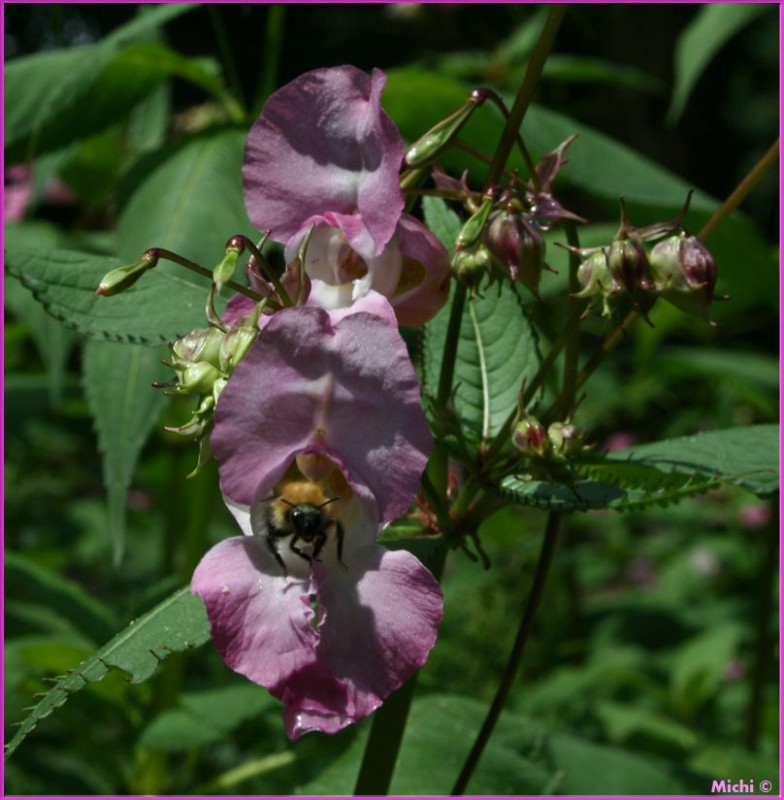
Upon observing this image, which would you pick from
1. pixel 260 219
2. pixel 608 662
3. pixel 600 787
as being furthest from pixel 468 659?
pixel 260 219

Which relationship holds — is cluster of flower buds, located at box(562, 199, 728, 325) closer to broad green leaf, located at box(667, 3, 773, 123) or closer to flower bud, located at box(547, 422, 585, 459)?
flower bud, located at box(547, 422, 585, 459)

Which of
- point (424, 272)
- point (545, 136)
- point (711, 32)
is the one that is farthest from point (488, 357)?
point (711, 32)

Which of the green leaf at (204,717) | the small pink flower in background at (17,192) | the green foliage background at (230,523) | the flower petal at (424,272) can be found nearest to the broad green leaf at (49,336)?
the green foliage background at (230,523)

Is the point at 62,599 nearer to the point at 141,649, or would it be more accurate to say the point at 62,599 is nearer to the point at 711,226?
A: the point at 141,649

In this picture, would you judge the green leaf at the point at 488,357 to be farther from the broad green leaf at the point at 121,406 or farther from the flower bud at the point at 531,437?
the broad green leaf at the point at 121,406

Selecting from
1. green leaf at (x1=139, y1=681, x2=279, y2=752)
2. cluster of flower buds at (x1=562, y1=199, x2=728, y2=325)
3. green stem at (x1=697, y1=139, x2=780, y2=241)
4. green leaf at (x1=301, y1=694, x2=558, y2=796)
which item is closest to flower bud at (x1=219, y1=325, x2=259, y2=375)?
cluster of flower buds at (x1=562, y1=199, x2=728, y2=325)
